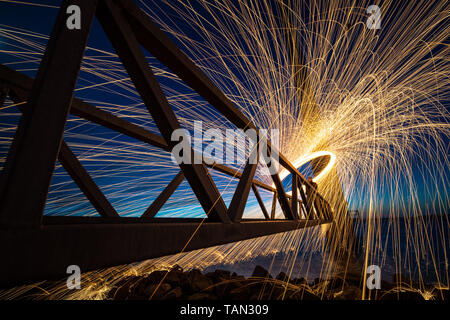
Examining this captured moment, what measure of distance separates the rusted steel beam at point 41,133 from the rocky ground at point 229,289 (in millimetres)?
4406

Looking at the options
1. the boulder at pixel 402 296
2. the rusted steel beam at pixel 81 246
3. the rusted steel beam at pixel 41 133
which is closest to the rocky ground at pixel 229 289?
the boulder at pixel 402 296

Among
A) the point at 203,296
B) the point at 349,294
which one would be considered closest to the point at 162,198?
the point at 203,296

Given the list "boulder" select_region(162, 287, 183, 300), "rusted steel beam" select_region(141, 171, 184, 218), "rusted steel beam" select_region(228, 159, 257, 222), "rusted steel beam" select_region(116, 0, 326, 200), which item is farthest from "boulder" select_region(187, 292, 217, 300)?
"rusted steel beam" select_region(116, 0, 326, 200)

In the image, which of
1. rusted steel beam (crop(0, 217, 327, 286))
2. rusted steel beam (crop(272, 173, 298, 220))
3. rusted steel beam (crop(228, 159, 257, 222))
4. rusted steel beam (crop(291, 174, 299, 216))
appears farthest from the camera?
rusted steel beam (crop(291, 174, 299, 216))

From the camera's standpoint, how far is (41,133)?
0.67 meters

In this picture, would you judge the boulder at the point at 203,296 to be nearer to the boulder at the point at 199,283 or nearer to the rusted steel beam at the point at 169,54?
the boulder at the point at 199,283

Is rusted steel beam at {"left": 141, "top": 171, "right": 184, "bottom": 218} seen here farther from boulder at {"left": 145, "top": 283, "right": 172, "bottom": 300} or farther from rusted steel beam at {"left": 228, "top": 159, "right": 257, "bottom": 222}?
boulder at {"left": 145, "top": 283, "right": 172, "bottom": 300}

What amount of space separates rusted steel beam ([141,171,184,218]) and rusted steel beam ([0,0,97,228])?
76.9 inches

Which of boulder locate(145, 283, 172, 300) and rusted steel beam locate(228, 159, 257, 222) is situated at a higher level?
rusted steel beam locate(228, 159, 257, 222)

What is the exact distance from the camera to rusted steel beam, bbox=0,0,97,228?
0.61m

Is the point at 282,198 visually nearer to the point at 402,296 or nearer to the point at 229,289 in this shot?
the point at 229,289

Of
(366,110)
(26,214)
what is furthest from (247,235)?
(366,110)

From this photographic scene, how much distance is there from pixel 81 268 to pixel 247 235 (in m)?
1.45

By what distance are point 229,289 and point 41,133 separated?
17.3 ft
